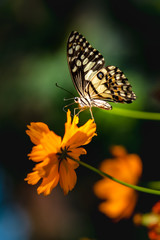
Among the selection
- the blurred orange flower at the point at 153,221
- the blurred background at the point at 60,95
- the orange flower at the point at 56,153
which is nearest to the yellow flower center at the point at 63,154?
the orange flower at the point at 56,153

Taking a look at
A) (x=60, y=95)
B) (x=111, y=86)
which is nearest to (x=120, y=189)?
(x=111, y=86)

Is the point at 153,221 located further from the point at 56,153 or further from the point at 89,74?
the point at 89,74

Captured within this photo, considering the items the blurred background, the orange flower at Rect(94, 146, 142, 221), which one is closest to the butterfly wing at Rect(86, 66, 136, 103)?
the orange flower at Rect(94, 146, 142, 221)

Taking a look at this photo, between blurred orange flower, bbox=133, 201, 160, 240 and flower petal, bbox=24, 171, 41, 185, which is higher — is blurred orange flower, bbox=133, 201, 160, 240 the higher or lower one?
the lower one

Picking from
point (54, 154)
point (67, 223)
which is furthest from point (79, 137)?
point (67, 223)

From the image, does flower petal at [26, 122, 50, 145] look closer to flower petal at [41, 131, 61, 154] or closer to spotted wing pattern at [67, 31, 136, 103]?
flower petal at [41, 131, 61, 154]

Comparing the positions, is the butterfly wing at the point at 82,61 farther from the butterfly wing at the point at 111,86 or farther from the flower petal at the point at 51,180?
the flower petal at the point at 51,180
